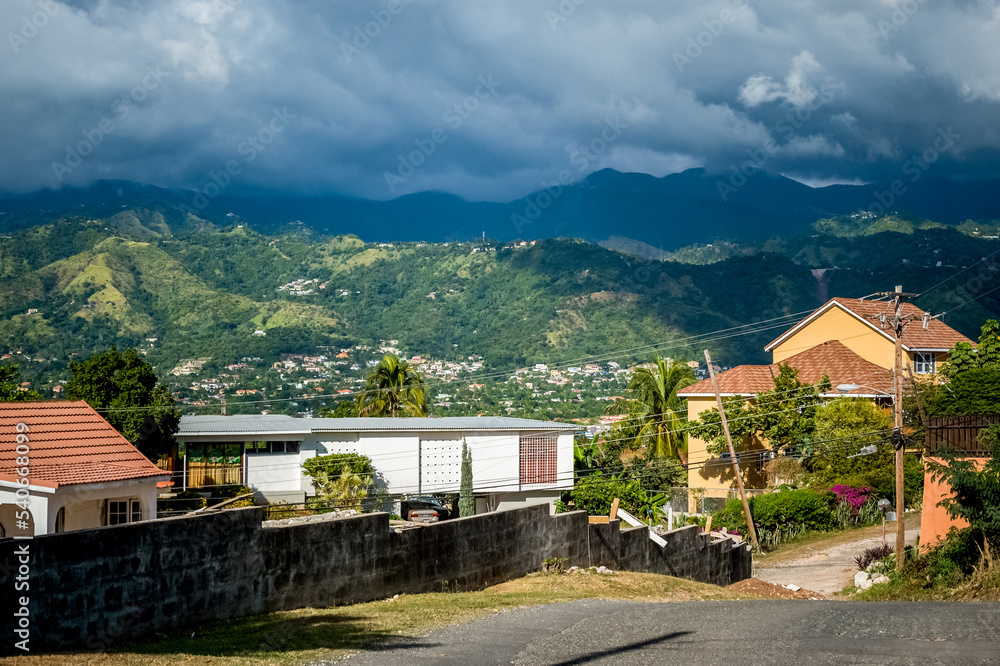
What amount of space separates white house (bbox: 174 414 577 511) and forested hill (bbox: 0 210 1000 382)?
4584cm

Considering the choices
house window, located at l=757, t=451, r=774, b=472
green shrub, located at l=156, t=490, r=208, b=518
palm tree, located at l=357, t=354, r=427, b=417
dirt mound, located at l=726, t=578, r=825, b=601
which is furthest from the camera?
palm tree, located at l=357, t=354, r=427, b=417

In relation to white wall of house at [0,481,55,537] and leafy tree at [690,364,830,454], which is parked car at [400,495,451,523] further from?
white wall of house at [0,481,55,537]

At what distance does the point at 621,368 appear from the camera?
11412cm

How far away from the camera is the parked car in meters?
32.9

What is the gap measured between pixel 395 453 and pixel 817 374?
884 inches

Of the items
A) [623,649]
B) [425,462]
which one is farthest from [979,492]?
[425,462]

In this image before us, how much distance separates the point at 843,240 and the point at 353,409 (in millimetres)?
151898

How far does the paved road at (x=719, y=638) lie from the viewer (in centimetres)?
1029

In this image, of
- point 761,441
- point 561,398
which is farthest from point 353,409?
point 561,398

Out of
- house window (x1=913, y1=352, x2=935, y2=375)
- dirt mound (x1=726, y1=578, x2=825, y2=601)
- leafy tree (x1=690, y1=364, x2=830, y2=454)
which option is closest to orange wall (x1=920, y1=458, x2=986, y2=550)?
dirt mound (x1=726, y1=578, x2=825, y2=601)

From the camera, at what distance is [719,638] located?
11594 millimetres

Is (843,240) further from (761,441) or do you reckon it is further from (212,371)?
(761,441)

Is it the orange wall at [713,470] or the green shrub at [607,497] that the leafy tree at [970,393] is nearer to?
the orange wall at [713,470]

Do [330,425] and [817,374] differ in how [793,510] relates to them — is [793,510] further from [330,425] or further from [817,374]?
[330,425]
